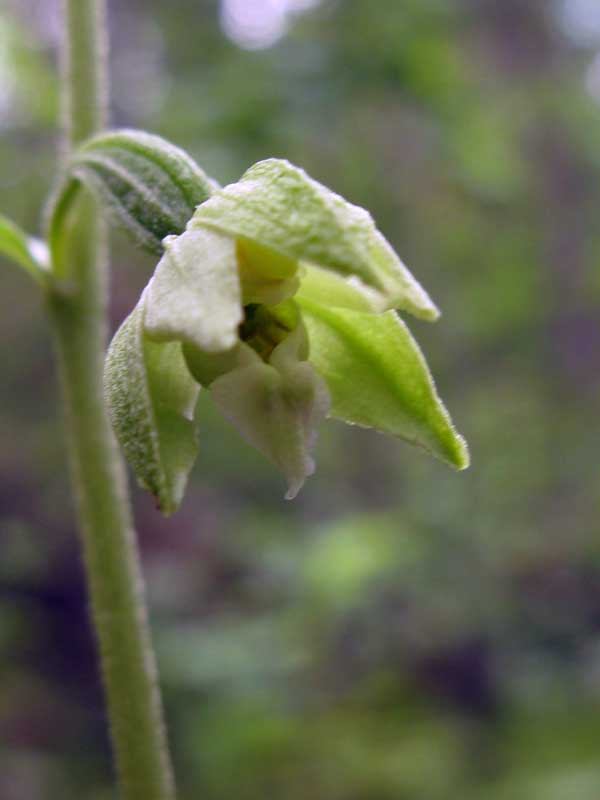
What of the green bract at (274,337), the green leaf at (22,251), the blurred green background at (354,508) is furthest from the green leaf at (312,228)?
the blurred green background at (354,508)

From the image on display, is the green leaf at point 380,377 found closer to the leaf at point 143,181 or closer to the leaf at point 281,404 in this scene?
the leaf at point 281,404

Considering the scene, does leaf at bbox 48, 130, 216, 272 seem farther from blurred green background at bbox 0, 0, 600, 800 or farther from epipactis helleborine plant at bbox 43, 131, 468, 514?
blurred green background at bbox 0, 0, 600, 800

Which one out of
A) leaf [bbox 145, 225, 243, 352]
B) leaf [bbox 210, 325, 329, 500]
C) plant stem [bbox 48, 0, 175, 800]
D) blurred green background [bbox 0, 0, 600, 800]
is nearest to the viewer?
leaf [bbox 145, 225, 243, 352]

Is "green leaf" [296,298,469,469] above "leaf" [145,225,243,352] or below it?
below

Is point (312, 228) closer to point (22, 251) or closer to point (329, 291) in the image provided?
point (329, 291)

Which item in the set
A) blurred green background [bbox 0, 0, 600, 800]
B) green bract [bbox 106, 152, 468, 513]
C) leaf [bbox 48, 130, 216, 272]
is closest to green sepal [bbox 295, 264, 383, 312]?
green bract [bbox 106, 152, 468, 513]

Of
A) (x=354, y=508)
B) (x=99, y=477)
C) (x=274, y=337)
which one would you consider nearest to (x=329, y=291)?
(x=274, y=337)

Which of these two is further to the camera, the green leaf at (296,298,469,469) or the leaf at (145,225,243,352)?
the green leaf at (296,298,469,469)

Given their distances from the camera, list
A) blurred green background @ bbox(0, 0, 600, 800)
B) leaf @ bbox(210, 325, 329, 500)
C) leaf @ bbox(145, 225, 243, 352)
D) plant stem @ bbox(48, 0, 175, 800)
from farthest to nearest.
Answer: blurred green background @ bbox(0, 0, 600, 800)
plant stem @ bbox(48, 0, 175, 800)
leaf @ bbox(210, 325, 329, 500)
leaf @ bbox(145, 225, 243, 352)
